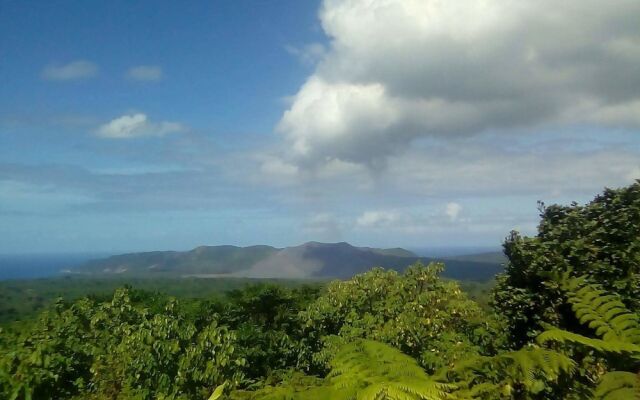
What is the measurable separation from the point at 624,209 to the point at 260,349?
13.9 meters

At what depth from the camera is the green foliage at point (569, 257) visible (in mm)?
16047

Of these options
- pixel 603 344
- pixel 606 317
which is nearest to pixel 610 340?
pixel 606 317

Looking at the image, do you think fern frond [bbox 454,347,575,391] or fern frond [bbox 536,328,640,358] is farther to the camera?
fern frond [bbox 536,328,640,358]

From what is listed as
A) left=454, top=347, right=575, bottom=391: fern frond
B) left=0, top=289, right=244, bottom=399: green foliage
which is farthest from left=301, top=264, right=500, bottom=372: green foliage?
left=454, top=347, right=575, bottom=391: fern frond

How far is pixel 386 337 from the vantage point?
17406 millimetres

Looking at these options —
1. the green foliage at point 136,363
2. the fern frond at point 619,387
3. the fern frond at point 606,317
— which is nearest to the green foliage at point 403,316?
the green foliage at point 136,363

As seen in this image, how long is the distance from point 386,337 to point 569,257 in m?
7.15

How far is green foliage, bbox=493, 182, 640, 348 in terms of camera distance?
16.0m

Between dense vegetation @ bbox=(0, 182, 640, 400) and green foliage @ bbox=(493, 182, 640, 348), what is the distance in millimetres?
49

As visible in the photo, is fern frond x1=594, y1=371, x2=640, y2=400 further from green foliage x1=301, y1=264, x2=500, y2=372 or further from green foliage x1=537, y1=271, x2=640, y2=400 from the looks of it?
green foliage x1=301, y1=264, x2=500, y2=372

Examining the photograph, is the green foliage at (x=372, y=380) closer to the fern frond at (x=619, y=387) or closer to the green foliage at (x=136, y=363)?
the fern frond at (x=619, y=387)

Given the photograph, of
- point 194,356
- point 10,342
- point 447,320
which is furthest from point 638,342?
point 447,320

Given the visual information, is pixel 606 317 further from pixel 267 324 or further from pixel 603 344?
pixel 267 324

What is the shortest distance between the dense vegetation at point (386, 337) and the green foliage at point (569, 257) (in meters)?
0.05
